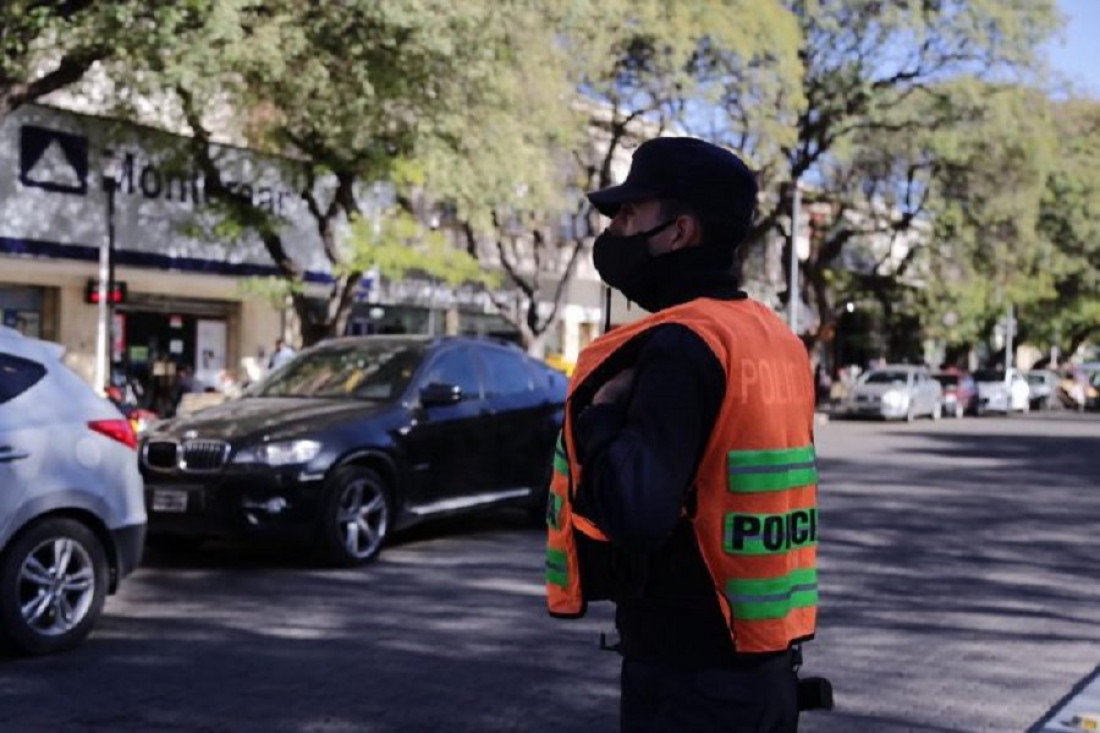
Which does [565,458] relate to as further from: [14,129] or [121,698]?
[14,129]

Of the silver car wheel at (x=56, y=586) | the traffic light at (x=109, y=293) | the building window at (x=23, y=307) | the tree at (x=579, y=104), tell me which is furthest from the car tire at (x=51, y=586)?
the building window at (x=23, y=307)

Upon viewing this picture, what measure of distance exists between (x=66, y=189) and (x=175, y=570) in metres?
15.0

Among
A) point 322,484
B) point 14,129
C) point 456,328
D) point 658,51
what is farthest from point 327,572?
point 456,328

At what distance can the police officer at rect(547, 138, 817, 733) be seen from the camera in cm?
228

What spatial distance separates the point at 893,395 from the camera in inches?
1542

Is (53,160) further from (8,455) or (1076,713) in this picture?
(1076,713)

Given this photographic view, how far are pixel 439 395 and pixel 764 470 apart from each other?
8.24 m

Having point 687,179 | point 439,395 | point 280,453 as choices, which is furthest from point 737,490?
point 439,395

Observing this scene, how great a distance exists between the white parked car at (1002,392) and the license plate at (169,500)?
4240 centimetres

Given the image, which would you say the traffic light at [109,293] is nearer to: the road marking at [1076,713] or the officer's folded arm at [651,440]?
the road marking at [1076,713]

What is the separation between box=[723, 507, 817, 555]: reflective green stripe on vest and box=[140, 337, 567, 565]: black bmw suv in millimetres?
7433

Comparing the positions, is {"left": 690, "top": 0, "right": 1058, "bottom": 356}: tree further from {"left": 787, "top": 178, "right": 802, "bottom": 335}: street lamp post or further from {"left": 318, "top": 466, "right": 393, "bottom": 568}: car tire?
{"left": 318, "top": 466, "right": 393, "bottom": 568}: car tire

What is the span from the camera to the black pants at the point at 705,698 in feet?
7.83

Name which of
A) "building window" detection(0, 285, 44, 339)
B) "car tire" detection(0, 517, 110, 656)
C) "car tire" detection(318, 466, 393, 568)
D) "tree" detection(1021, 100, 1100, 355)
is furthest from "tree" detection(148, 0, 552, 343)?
"tree" detection(1021, 100, 1100, 355)
